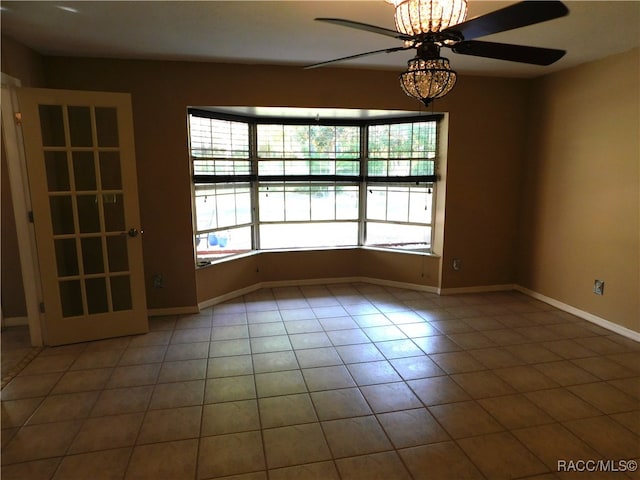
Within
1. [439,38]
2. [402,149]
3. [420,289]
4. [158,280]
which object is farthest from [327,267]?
[439,38]

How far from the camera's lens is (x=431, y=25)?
1.66 meters

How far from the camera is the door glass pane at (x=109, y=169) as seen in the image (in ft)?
10.9

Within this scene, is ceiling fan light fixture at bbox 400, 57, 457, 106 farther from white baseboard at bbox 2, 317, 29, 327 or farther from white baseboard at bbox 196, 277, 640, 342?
white baseboard at bbox 2, 317, 29, 327

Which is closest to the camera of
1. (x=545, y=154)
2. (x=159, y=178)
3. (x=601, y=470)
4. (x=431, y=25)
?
(x=431, y=25)

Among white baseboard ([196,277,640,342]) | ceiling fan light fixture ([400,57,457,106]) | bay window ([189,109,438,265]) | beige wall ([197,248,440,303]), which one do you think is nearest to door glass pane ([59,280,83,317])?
white baseboard ([196,277,640,342])

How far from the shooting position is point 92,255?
11.1 feet

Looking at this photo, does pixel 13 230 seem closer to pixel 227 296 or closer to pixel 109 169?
pixel 109 169

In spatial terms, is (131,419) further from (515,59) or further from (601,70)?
(601,70)

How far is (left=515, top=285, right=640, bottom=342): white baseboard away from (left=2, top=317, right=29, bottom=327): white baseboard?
5236 mm

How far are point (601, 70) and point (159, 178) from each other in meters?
4.17

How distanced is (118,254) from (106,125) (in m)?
1.08

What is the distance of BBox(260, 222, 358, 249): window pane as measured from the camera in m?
5.00

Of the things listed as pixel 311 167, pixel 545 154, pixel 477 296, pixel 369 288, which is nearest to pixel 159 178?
pixel 311 167

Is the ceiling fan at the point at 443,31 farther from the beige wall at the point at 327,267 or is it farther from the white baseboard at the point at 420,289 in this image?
the beige wall at the point at 327,267
